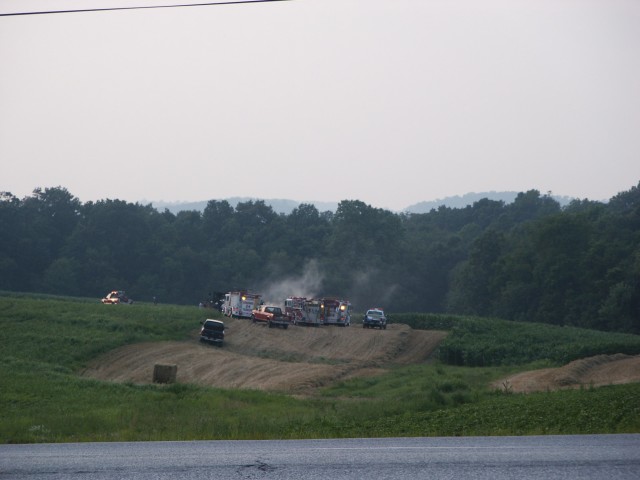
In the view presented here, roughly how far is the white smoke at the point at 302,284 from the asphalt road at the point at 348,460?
11453cm

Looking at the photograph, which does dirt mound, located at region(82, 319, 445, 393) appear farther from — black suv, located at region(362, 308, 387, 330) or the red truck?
black suv, located at region(362, 308, 387, 330)

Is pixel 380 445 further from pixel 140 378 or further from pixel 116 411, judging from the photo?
pixel 140 378

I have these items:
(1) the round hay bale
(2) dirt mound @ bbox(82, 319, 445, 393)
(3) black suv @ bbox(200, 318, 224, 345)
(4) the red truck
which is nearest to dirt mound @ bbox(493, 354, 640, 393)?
(2) dirt mound @ bbox(82, 319, 445, 393)

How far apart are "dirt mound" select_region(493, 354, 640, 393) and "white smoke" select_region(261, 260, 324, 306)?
89.6 m

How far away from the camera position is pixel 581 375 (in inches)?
1528

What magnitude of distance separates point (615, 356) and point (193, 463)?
1416 inches

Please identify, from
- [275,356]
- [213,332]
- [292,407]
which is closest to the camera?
[292,407]

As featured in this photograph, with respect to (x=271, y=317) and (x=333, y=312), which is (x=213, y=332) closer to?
(x=271, y=317)

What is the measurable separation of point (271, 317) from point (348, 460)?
52.9 meters

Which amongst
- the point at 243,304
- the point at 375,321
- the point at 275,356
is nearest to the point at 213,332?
the point at 275,356

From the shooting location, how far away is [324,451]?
45.0ft

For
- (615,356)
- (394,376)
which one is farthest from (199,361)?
(615,356)

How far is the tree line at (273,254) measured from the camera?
112 meters

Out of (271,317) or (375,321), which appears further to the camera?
(375,321)
